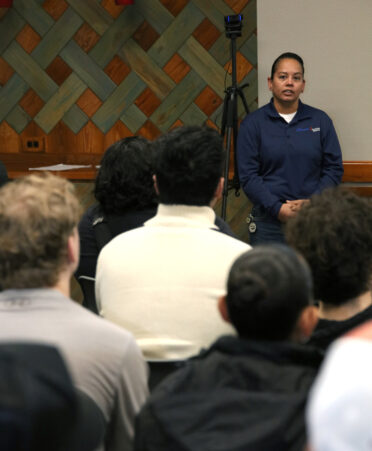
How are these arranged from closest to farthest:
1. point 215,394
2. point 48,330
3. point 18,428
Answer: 1. point 18,428
2. point 215,394
3. point 48,330

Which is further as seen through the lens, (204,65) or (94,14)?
(94,14)

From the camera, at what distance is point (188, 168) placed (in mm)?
1923

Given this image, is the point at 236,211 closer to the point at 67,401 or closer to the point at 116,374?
the point at 116,374

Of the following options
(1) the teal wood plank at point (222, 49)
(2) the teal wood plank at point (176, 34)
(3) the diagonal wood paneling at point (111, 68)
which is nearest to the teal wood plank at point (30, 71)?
(3) the diagonal wood paneling at point (111, 68)

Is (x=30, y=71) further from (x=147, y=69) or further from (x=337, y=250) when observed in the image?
(x=337, y=250)

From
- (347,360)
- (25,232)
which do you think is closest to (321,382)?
(347,360)

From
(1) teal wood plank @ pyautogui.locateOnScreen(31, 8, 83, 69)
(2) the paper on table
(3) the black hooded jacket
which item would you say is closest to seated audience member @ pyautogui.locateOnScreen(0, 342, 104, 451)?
(3) the black hooded jacket

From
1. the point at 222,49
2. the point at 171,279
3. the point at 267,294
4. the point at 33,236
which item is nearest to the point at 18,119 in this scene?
the point at 222,49

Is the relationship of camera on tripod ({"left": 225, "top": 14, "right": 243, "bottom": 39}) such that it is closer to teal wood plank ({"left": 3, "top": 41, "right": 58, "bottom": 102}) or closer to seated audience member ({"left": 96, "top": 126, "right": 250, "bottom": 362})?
teal wood plank ({"left": 3, "top": 41, "right": 58, "bottom": 102})

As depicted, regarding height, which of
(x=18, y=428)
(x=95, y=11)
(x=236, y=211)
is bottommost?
(x=236, y=211)

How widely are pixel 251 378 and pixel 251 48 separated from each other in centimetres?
360

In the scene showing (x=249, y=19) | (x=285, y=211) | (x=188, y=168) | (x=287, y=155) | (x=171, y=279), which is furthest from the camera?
(x=249, y=19)

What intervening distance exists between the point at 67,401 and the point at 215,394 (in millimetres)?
268

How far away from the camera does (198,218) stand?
188 centimetres
